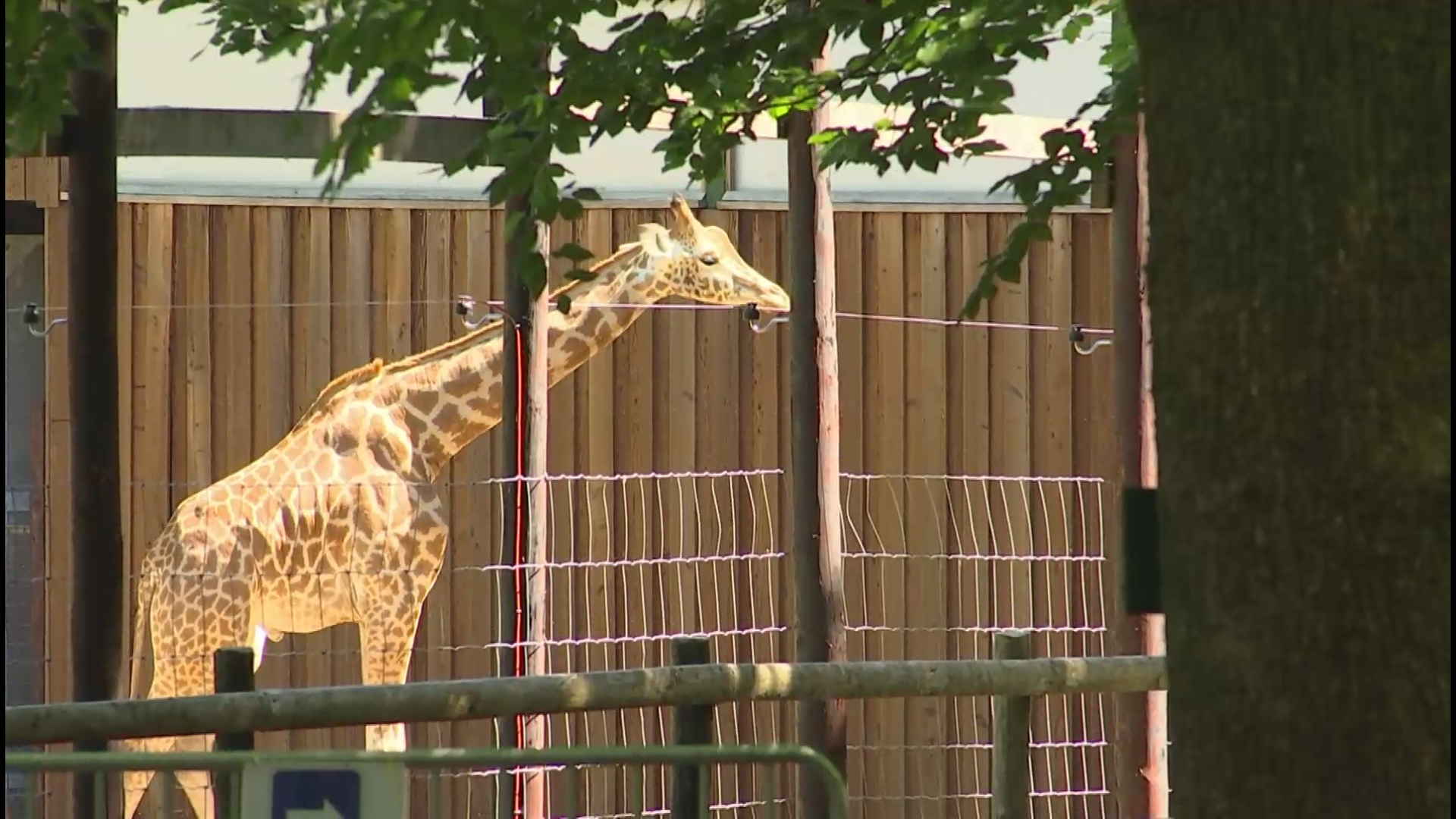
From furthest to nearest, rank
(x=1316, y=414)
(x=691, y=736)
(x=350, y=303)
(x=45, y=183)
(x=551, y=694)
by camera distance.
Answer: (x=350, y=303)
(x=45, y=183)
(x=691, y=736)
(x=551, y=694)
(x=1316, y=414)

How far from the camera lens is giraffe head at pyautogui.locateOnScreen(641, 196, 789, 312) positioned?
7.66m

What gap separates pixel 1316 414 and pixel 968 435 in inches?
266

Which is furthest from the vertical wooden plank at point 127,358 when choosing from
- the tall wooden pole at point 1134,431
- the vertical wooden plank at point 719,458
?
the tall wooden pole at point 1134,431

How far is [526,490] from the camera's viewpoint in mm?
6617

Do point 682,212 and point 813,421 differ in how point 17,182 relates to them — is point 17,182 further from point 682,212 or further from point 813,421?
point 813,421

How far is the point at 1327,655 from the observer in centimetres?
212

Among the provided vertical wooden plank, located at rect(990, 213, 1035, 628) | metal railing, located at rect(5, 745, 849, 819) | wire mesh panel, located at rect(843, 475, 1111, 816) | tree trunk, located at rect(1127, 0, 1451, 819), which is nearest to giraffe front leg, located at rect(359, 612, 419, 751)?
wire mesh panel, located at rect(843, 475, 1111, 816)

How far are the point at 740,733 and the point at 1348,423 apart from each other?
7.11 metres

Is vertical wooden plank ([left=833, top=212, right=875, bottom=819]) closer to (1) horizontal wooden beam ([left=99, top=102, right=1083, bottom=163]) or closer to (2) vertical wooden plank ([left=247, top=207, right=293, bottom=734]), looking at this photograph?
(2) vertical wooden plank ([left=247, top=207, right=293, bottom=734])

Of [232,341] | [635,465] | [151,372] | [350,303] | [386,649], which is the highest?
[350,303]

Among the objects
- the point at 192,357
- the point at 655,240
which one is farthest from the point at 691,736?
the point at 192,357

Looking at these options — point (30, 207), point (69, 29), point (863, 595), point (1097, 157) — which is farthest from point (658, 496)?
point (69, 29)

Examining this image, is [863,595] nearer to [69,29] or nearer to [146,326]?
[146,326]

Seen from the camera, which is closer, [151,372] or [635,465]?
[151,372]
